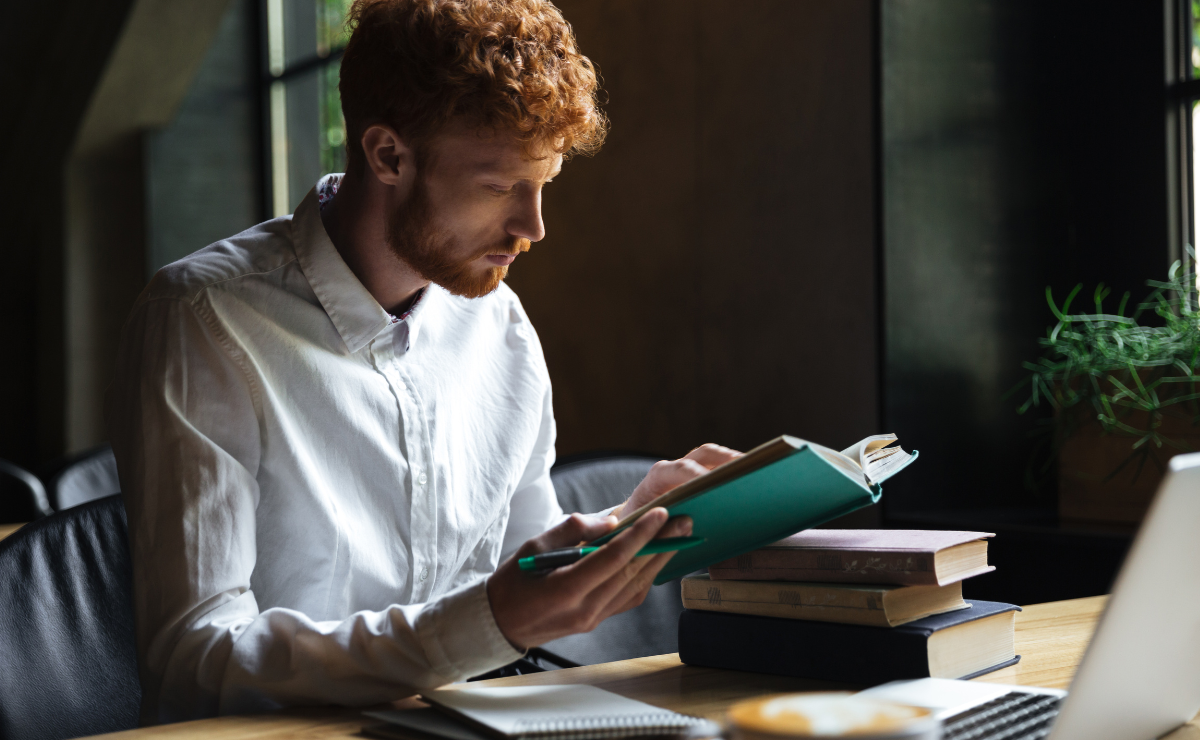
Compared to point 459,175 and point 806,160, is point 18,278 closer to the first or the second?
point 806,160

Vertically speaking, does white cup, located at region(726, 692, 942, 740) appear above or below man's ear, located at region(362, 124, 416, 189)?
below

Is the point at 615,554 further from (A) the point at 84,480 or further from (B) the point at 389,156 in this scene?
(A) the point at 84,480

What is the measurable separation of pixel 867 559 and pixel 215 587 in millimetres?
583

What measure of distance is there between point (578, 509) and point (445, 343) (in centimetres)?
44

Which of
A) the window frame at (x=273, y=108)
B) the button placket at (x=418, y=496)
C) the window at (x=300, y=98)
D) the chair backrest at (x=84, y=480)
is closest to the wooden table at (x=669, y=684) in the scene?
the button placket at (x=418, y=496)

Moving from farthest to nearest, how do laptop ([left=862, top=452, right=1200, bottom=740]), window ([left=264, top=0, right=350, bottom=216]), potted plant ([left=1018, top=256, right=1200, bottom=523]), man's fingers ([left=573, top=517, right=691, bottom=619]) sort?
1. window ([left=264, top=0, right=350, bottom=216])
2. potted plant ([left=1018, top=256, right=1200, bottom=523])
3. man's fingers ([left=573, top=517, right=691, bottom=619])
4. laptop ([left=862, top=452, right=1200, bottom=740])

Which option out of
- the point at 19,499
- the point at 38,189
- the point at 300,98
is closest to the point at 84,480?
the point at 19,499

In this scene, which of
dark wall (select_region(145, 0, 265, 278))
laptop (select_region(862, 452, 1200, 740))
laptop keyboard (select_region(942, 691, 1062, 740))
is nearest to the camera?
laptop (select_region(862, 452, 1200, 740))

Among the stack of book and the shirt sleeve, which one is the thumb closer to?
the shirt sleeve

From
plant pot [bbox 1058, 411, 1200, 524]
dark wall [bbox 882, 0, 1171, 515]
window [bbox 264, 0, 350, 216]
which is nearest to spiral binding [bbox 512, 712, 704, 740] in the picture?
plant pot [bbox 1058, 411, 1200, 524]

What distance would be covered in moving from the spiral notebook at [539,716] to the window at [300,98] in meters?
3.99

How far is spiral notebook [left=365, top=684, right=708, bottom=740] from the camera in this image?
728 mm

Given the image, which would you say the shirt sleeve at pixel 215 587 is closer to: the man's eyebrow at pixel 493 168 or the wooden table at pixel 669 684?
the wooden table at pixel 669 684

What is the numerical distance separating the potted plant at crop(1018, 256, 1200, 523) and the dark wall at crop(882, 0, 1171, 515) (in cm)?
15
